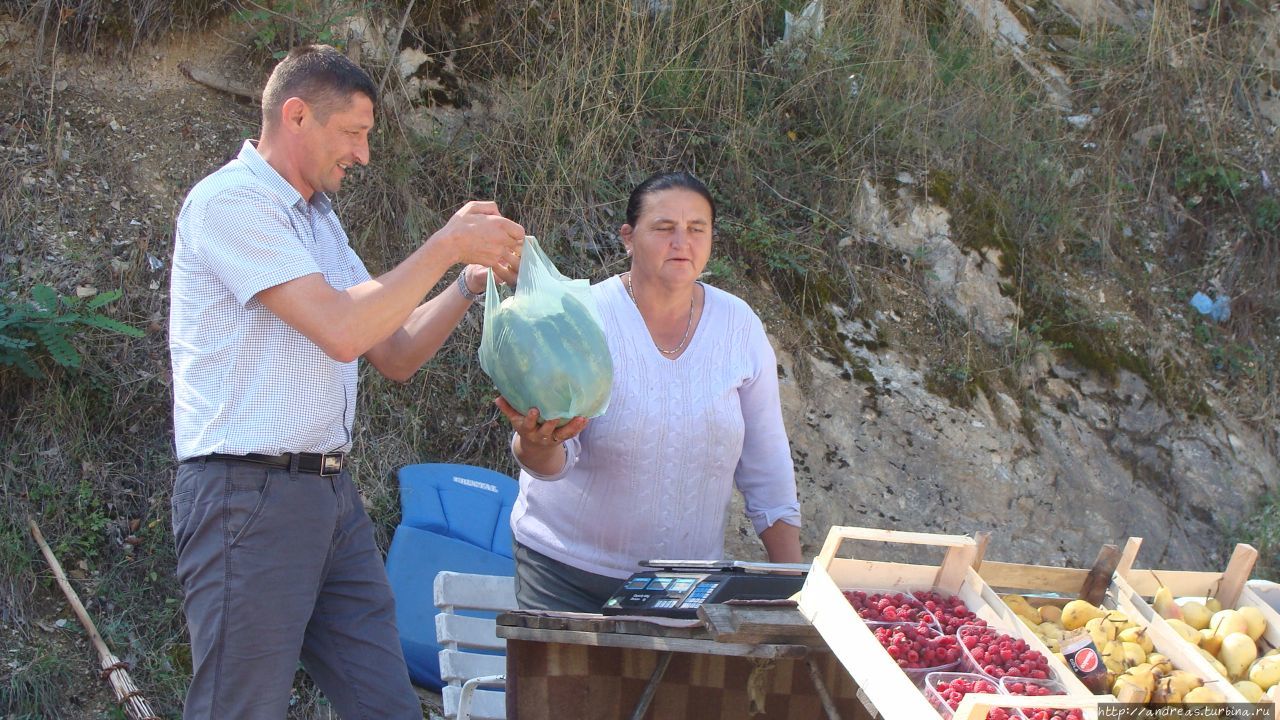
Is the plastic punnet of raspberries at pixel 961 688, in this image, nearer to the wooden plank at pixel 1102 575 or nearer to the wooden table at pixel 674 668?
the wooden table at pixel 674 668

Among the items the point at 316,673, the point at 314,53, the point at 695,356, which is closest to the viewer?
the point at 314,53

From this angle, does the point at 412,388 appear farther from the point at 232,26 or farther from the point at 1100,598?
the point at 1100,598

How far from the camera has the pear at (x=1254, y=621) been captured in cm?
221

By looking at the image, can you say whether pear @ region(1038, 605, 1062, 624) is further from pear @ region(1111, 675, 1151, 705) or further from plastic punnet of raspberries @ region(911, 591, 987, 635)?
pear @ region(1111, 675, 1151, 705)

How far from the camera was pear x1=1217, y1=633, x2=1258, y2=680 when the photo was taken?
6.77ft

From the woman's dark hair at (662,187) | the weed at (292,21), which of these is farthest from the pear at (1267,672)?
the weed at (292,21)

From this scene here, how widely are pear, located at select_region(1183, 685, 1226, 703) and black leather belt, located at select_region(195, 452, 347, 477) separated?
166 centimetres

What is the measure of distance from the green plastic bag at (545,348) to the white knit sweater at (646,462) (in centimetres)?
27

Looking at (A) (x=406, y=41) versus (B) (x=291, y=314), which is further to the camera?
(A) (x=406, y=41)

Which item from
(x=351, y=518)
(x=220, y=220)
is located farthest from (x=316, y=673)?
(x=220, y=220)

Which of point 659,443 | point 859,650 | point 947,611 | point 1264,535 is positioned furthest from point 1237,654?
point 1264,535

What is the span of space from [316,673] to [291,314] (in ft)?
2.86

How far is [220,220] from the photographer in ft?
7.34

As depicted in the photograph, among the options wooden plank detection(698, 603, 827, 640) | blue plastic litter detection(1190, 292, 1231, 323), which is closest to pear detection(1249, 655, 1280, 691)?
wooden plank detection(698, 603, 827, 640)
